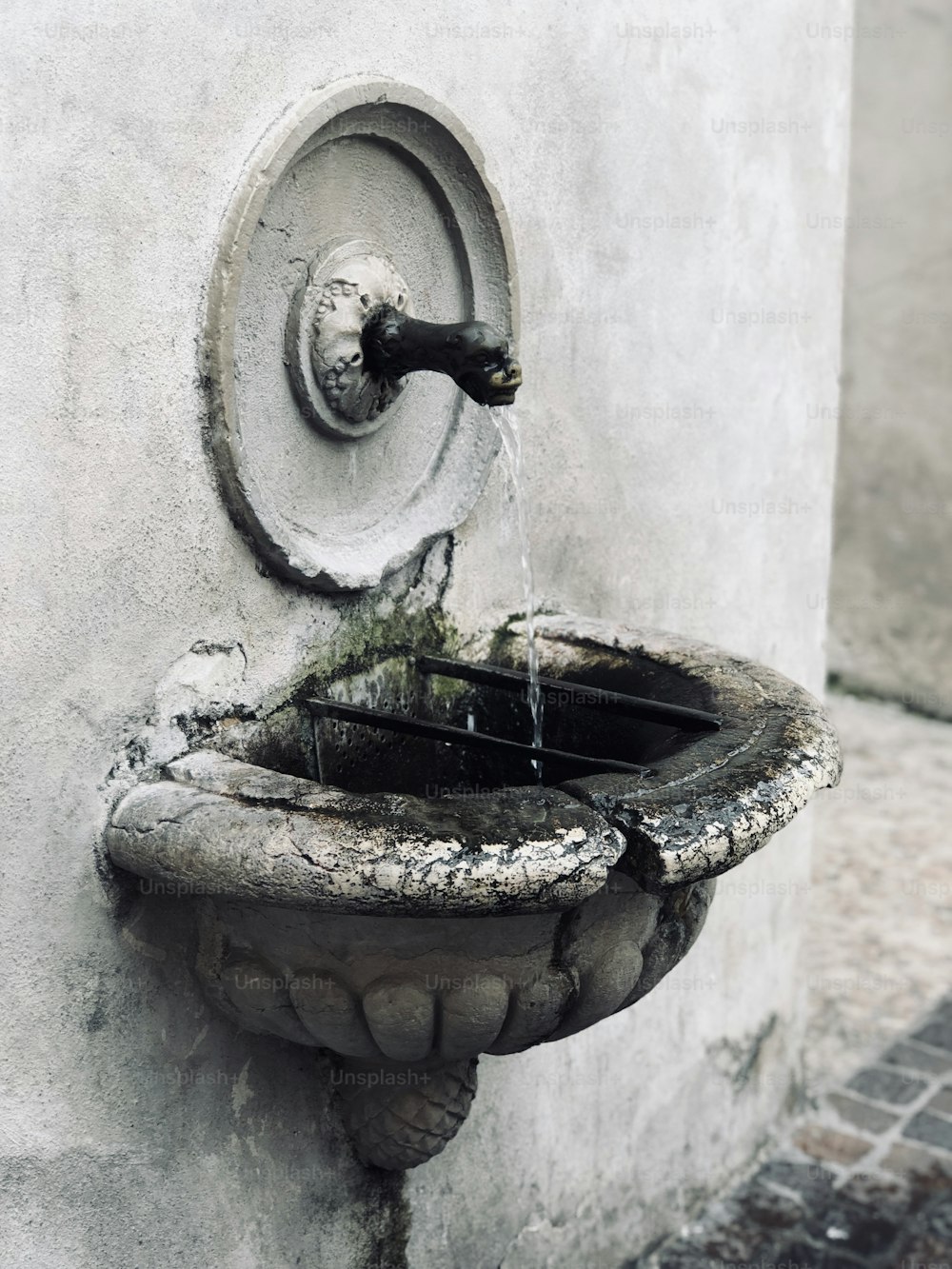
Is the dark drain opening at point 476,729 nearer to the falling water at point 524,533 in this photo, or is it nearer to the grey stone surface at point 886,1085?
the falling water at point 524,533

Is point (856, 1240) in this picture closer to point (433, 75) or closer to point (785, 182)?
point (785, 182)

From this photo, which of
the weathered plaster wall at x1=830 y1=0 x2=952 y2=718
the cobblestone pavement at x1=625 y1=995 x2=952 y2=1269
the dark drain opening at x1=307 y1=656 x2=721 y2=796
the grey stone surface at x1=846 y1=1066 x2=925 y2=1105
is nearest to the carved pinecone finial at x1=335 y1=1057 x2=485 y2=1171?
the dark drain opening at x1=307 y1=656 x2=721 y2=796

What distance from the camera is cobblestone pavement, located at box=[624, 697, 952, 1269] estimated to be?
3.62 m

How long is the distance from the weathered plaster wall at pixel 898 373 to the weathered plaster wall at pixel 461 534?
12.6 feet

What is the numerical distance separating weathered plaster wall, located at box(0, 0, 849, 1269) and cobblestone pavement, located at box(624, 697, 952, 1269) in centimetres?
17

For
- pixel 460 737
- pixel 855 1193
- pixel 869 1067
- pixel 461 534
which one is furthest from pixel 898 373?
pixel 460 737

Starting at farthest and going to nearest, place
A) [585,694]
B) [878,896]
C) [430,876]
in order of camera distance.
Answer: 1. [878,896]
2. [585,694]
3. [430,876]

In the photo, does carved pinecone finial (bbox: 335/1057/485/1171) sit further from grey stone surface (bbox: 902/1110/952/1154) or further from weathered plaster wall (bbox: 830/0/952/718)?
weathered plaster wall (bbox: 830/0/952/718)

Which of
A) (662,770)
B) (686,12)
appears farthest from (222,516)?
(686,12)

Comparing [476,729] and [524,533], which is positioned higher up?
[524,533]

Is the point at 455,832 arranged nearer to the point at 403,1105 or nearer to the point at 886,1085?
the point at 403,1105

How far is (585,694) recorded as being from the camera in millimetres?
2584

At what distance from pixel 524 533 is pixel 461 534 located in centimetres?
16

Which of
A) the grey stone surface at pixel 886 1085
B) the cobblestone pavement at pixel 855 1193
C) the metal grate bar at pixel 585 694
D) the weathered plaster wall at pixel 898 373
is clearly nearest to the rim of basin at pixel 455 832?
the metal grate bar at pixel 585 694
